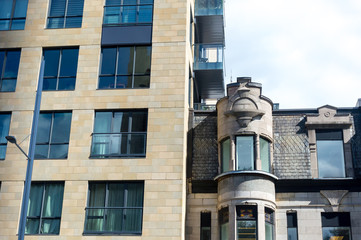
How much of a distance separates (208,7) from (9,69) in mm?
12386

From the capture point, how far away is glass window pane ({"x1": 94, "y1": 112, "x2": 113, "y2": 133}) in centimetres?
2466

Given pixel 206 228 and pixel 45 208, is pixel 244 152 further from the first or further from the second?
pixel 45 208

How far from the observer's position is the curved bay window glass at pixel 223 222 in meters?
23.4

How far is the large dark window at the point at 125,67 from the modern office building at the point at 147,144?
55 millimetres

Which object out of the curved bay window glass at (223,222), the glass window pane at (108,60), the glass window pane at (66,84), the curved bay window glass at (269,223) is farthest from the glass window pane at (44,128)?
the curved bay window glass at (269,223)

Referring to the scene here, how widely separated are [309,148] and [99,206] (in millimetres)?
10534

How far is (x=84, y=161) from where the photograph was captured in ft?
78.3

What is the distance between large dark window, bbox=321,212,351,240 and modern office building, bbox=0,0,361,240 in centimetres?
5

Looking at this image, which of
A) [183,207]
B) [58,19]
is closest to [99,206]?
[183,207]

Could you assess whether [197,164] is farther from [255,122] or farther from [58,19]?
[58,19]

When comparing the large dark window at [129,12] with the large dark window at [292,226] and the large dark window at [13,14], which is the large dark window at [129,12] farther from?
the large dark window at [292,226]

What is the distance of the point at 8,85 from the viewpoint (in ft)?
85.8

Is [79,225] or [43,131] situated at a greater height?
[43,131]

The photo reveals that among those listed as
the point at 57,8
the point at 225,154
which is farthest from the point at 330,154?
the point at 57,8
